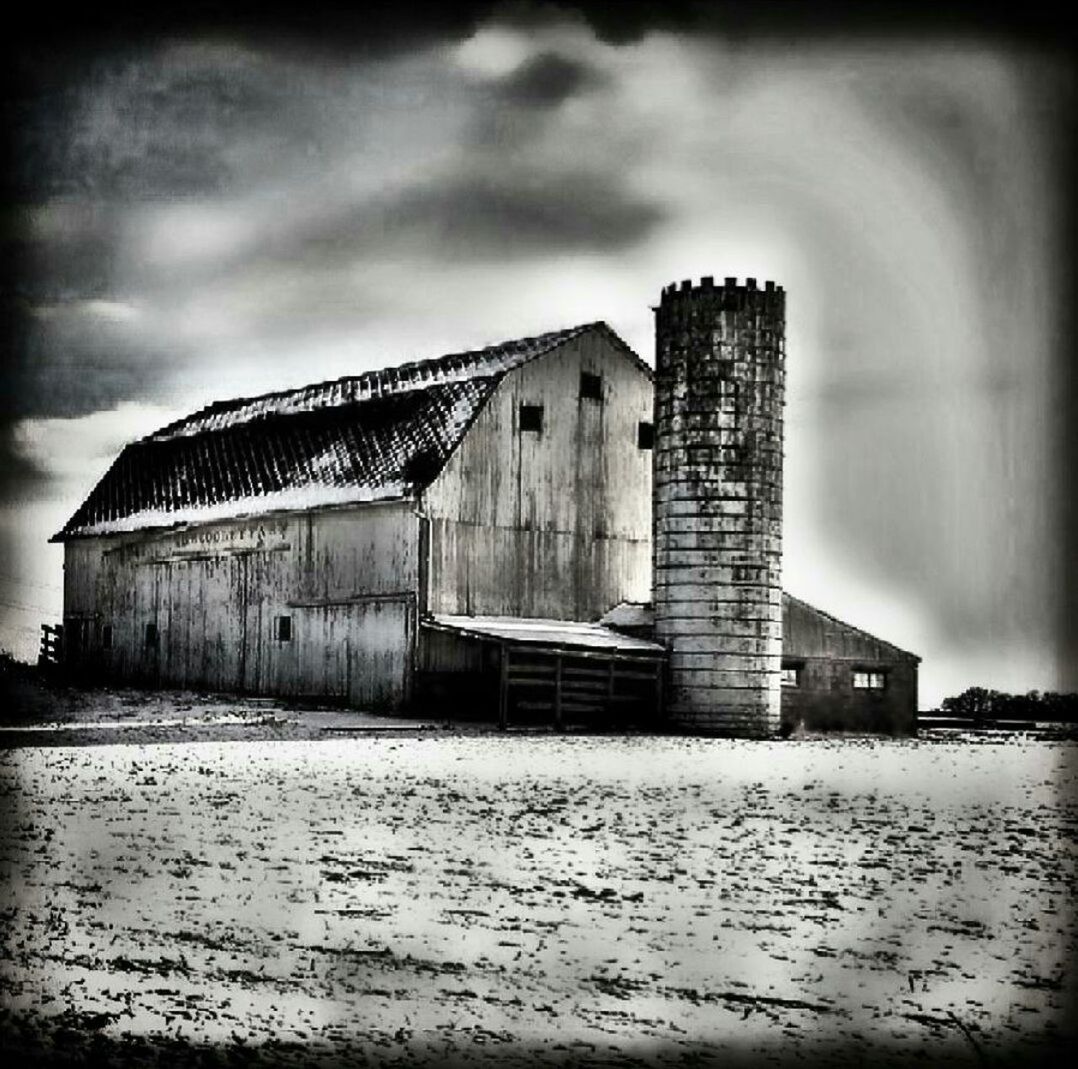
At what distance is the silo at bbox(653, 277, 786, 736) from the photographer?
818 inches

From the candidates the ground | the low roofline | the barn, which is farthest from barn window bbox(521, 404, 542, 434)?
the ground

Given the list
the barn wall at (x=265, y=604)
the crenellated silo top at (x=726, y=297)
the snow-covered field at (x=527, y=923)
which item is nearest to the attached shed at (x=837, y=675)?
the barn wall at (x=265, y=604)

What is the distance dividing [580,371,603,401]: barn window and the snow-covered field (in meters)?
12.4

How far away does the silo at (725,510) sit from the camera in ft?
68.1

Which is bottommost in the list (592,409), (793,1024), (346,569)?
(793,1024)

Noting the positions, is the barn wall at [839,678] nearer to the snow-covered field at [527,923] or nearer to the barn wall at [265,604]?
the barn wall at [265,604]

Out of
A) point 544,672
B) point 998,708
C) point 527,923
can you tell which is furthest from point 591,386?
point 527,923

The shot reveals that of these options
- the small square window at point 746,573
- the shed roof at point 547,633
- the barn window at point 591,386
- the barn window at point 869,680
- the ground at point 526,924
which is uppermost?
the barn window at point 591,386

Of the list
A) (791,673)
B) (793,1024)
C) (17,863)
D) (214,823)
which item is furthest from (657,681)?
(793,1024)

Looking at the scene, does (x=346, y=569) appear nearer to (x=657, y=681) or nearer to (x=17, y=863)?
(x=657, y=681)

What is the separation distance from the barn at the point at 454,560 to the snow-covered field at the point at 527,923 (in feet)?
32.7

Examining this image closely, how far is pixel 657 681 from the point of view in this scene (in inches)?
824

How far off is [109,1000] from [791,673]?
19260 millimetres

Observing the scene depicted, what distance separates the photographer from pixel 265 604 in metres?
23.2
